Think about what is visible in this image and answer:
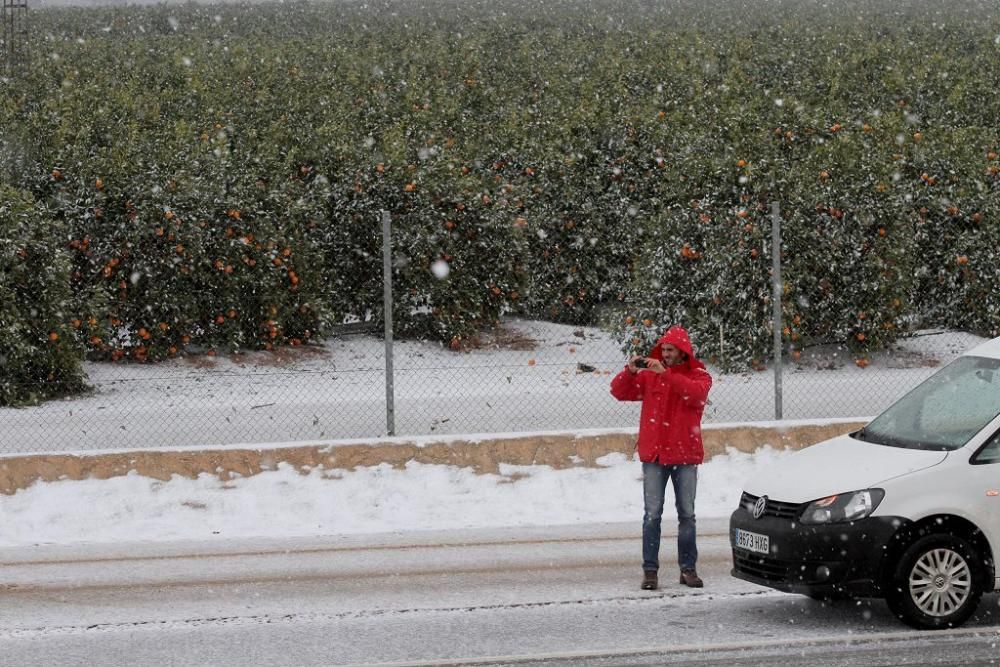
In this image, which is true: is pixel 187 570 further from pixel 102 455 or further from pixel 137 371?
pixel 137 371

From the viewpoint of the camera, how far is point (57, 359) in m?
15.4

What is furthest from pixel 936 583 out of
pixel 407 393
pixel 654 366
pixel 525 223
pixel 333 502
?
pixel 525 223

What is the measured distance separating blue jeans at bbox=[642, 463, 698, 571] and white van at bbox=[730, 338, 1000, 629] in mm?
683

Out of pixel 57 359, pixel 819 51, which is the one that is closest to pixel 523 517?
pixel 57 359

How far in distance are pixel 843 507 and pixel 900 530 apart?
316 mm

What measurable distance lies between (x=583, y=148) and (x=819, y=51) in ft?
77.5

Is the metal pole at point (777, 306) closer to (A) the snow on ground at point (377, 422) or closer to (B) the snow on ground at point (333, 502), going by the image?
(A) the snow on ground at point (377, 422)

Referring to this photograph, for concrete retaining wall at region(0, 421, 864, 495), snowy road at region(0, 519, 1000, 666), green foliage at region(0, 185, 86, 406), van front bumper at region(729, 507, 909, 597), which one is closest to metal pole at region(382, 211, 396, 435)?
concrete retaining wall at region(0, 421, 864, 495)

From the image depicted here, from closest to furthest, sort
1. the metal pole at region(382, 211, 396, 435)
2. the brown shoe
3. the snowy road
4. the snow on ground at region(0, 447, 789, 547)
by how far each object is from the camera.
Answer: the snowy road, the brown shoe, the snow on ground at region(0, 447, 789, 547), the metal pole at region(382, 211, 396, 435)

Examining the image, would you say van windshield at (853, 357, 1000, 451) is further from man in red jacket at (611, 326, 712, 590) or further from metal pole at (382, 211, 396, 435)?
metal pole at (382, 211, 396, 435)

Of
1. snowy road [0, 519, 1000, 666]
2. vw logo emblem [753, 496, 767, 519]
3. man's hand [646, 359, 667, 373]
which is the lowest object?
snowy road [0, 519, 1000, 666]

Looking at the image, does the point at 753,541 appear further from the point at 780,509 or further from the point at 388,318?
the point at 388,318

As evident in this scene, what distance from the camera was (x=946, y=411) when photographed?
8.63 metres

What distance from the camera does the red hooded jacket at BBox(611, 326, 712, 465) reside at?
28.7ft
